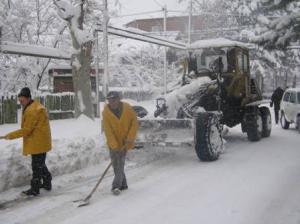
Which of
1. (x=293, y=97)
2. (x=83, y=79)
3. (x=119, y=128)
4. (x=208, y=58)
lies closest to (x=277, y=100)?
(x=293, y=97)

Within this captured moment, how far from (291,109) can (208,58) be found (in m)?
5.26

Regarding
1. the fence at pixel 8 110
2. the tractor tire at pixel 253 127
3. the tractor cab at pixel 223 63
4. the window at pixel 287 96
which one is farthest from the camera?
the fence at pixel 8 110

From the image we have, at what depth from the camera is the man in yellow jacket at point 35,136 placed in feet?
25.7

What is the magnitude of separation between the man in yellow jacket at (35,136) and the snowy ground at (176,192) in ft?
1.02

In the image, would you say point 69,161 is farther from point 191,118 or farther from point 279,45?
point 279,45

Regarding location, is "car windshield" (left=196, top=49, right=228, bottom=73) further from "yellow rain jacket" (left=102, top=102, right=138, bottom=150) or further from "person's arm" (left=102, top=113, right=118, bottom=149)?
"person's arm" (left=102, top=113, right=118, bottom=149)

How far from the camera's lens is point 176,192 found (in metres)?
8.02

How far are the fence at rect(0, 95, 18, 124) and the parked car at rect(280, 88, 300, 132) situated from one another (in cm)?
1079

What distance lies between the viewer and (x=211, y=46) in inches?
550

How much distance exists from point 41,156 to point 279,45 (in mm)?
10047

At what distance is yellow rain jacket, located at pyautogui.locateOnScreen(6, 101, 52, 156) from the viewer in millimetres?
7824

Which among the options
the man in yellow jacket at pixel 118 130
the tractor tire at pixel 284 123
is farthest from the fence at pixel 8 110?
the man in yellow jacket at pixel 118 130

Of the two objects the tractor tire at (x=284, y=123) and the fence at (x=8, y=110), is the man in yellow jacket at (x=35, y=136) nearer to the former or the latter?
the fence at (x=8, y=110)

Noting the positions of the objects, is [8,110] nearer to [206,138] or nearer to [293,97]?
[293,97]
